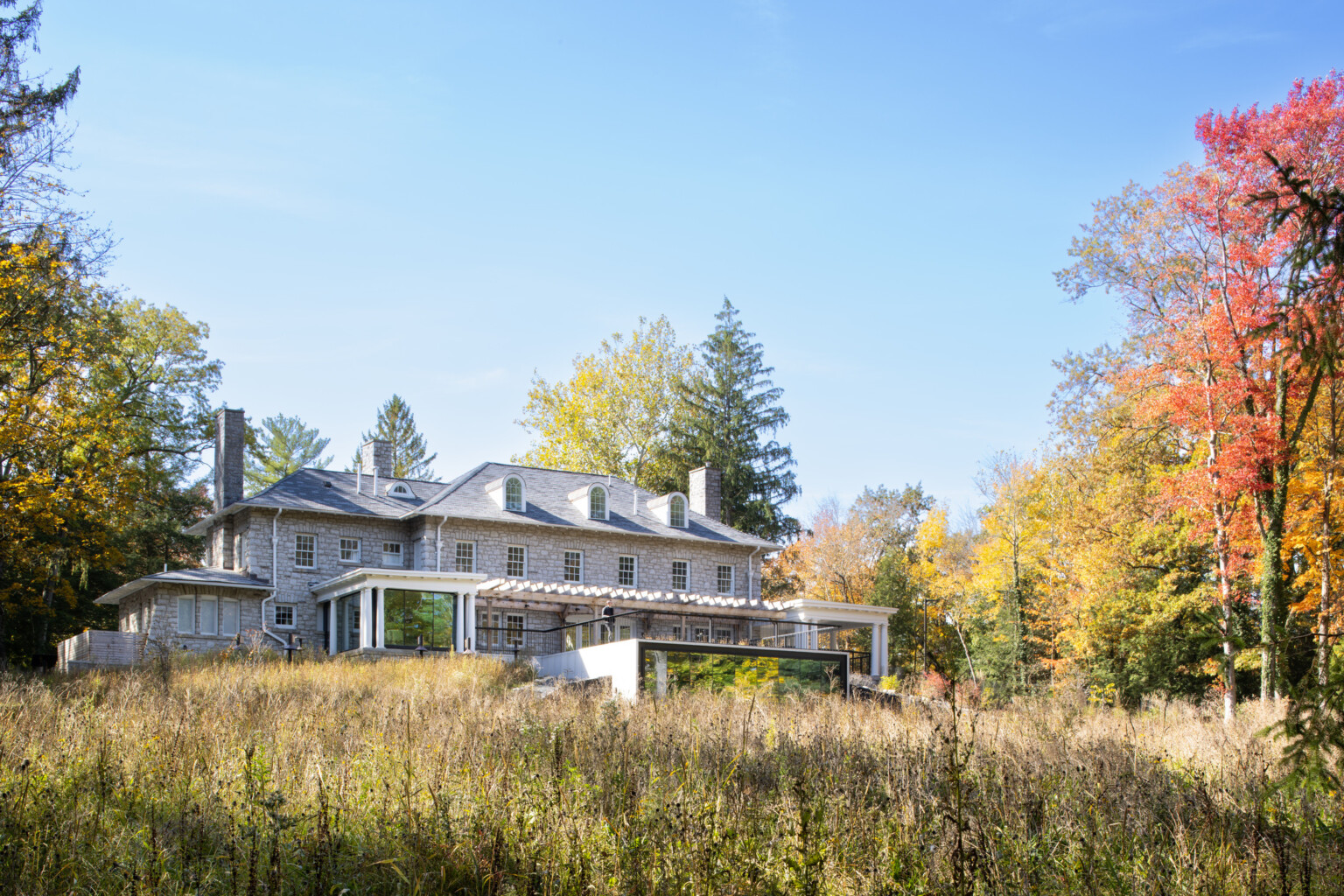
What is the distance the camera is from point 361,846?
18.6 ft

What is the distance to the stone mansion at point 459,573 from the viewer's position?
2895 centimetres

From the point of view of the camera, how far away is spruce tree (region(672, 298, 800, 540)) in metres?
46.6

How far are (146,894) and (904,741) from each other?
19.3 feet

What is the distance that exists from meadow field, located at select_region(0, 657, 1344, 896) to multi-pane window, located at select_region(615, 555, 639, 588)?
23985 mm

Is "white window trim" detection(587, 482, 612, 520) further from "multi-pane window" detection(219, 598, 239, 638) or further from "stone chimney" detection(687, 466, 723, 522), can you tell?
"multi-pane window" detection(219, 598, 239, 638)

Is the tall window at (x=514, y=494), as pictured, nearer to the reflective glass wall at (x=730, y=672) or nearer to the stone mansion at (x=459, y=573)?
the stone mansion at (x=459, y=573)

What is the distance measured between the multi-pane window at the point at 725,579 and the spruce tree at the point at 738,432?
9.90 metres

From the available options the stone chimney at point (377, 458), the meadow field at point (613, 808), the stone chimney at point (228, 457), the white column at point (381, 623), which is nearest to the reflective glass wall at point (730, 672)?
the white column at point (381, 623)

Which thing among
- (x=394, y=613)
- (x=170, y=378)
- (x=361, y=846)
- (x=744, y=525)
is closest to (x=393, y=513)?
(x=394, y=613)

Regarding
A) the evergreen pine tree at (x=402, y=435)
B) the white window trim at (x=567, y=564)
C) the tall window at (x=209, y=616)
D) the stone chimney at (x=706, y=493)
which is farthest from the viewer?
the evergreen pine tree at (x=402, y=435)

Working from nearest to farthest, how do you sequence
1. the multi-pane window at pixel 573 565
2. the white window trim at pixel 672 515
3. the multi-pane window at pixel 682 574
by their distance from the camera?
the multi-pane window at pixel 573 565, the multi-pane window at pixel 682 574, the white window trim at pixel 672 515

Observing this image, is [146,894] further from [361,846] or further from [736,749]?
[736,749]

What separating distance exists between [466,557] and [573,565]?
3468mm

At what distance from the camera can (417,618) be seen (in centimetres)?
2898
